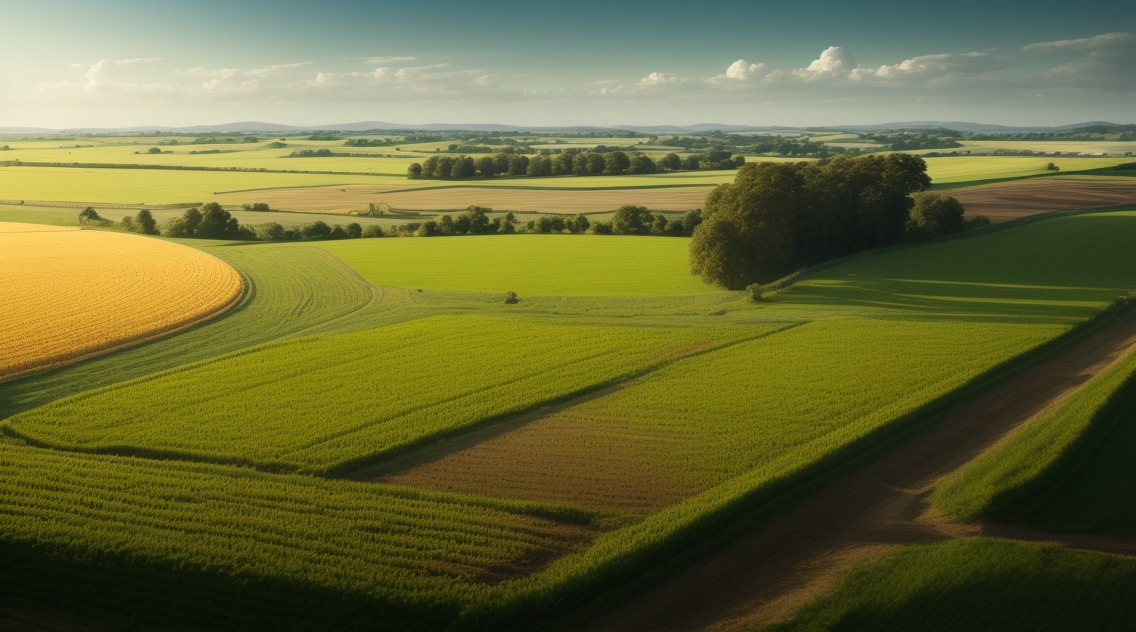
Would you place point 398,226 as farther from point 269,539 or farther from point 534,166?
point 269,539

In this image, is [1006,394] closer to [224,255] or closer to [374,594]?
[374,594]

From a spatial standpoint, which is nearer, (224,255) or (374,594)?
(374,594)

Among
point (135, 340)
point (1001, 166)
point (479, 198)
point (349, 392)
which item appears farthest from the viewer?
point (1001, 166)

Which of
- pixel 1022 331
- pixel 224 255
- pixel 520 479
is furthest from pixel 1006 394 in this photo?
pixel 224 255

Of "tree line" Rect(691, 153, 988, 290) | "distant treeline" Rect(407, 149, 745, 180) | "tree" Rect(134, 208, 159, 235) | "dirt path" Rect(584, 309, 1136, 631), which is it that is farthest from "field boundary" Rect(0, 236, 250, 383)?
"distant treeline" Rect(407, 149, 745, 180)

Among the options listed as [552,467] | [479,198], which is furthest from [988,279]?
[479,198]

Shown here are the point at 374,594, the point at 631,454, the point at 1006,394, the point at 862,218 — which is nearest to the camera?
the point at 374,594

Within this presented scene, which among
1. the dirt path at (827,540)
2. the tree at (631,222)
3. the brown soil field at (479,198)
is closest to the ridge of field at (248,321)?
the dirt path at (827,540)

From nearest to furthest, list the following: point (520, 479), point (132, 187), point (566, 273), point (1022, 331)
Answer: point (520, 479) → point (1022, 331) → point (566, 273) → point (132, 187)
